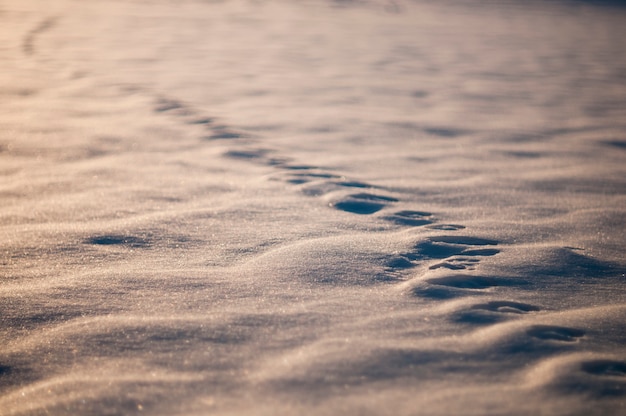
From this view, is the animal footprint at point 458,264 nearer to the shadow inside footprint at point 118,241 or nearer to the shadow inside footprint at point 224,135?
the shadow inside footprint at point 118,241

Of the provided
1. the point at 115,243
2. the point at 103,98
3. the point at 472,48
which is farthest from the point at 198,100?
the point at 472,48

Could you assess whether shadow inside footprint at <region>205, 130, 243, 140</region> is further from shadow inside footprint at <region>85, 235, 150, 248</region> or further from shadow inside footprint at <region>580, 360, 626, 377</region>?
shadow inside footprint at <region>580, 360, 626, 377</region>

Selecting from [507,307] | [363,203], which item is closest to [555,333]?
[507,307]

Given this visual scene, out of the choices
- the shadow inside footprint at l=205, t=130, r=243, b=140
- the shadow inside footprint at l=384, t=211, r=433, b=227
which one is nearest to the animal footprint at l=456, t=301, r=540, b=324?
the shadow inside footprint at l=384, t=211, r=433, b=227

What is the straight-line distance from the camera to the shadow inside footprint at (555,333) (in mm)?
1078

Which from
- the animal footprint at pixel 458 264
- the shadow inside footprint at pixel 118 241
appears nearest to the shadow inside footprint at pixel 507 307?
the animal footprint at pixel 458 264

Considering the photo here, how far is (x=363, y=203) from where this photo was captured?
5.73ft

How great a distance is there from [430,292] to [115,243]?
0.78 metres

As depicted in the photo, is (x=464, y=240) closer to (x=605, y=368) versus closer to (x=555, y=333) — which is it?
(x=555, y=333)

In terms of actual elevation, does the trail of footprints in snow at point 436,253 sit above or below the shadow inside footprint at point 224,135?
below

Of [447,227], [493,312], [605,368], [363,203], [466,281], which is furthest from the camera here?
[363,203]

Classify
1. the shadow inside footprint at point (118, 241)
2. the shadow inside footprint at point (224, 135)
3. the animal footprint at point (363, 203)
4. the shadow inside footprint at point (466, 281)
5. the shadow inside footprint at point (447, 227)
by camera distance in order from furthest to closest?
the shadow inside footprint at point (224, 135)
the animal footprint at point (363, 203)
the shadow inside footprint at point (447, 227)
the shadow inside footprint at point (118, 241)
the shadow inside footprint at point (466, 281)

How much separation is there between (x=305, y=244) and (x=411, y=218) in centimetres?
38

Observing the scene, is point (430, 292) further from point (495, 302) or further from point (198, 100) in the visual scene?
point (198, 100)
